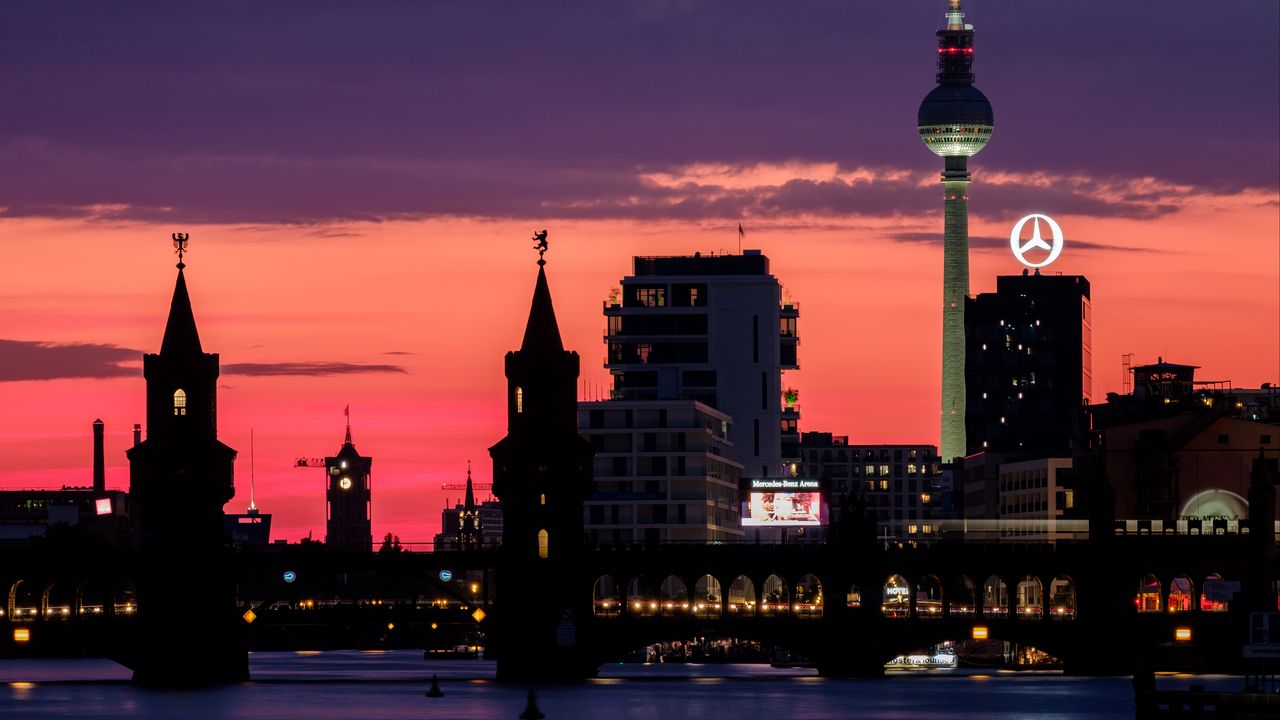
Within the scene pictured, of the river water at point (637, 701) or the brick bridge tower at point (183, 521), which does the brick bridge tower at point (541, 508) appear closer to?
the river water at point (637, 701)

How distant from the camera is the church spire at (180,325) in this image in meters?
190

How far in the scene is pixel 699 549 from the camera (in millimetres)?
187875

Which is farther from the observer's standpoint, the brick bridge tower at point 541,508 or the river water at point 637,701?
the brick bridge tower at point 541,508

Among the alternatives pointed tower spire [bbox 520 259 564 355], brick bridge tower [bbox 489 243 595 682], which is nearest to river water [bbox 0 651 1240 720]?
brick bridge tower [bbox 489 243 595 682]

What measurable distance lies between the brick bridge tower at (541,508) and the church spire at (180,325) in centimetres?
2266

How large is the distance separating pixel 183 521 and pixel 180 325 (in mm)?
14017

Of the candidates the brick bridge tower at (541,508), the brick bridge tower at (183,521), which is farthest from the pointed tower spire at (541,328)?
the brick bridge tower at (183,521)

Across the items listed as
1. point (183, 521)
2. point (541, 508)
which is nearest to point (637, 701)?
point (541, 508)

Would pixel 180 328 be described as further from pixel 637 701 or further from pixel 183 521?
pixel 637 701

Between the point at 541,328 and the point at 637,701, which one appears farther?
the point at 541,328

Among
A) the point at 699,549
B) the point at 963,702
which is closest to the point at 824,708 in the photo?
the point at 963,702

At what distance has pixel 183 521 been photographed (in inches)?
7397

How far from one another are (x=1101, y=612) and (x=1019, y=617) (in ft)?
19.4

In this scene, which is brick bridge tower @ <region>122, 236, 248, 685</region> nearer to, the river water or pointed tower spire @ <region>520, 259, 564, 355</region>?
the river water
